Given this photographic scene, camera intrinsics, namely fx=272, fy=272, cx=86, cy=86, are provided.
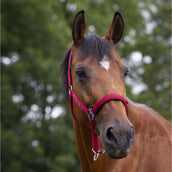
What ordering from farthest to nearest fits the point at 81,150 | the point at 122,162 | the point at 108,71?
the point at 81,150 < the point at 122,162 < the point at 108,71

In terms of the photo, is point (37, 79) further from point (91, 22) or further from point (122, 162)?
point (122, 162)

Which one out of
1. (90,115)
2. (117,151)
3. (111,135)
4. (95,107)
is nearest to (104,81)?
(95,107)

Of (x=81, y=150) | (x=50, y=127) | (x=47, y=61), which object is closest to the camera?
(x=81, y=150)

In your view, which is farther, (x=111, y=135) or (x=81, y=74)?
(x=81, y=74)

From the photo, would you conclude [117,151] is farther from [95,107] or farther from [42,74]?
[42,74]

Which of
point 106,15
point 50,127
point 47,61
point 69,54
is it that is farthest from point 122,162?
point 106,15

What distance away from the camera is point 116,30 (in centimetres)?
351

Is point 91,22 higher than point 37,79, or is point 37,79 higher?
point 91,22

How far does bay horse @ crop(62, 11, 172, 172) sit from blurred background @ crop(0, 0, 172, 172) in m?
8.26

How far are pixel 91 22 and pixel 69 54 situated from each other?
11.4 m

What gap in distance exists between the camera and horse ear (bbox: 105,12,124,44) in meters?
3.44

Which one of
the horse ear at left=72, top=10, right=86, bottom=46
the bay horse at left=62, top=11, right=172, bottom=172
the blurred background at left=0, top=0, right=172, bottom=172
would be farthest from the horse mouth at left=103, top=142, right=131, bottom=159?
the blurred background at left=0, top=0, right=172, bottom=172

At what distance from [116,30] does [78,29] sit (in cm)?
51

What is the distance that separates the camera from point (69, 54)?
144 inches
